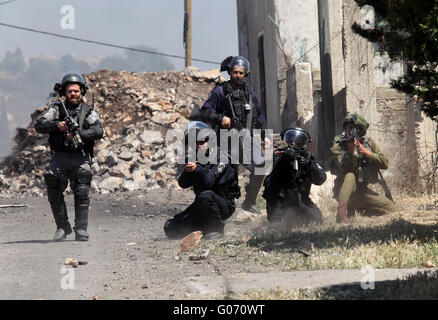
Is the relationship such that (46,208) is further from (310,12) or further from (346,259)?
(346,259)

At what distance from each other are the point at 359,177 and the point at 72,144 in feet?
11.0

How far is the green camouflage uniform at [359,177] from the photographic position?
8938 mm

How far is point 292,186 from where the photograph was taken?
8.77 m

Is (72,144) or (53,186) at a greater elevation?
(72,144)

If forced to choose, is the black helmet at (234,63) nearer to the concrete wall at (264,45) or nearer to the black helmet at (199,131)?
the black helmet at (199,131)

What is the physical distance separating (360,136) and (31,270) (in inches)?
166

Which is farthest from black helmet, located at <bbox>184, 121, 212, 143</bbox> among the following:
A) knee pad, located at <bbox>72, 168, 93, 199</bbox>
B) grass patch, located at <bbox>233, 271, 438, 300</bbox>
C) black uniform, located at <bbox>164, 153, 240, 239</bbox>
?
grass patch, located at <bbox>233, 271, 438, 300</bbox>

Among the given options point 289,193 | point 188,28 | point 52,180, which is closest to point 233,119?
point 289,193

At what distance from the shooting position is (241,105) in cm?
983

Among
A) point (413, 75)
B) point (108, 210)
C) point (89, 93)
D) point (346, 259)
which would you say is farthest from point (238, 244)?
point (89, 93)

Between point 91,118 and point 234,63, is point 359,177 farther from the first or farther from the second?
point 91,118

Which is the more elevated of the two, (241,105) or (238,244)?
(241,105)
